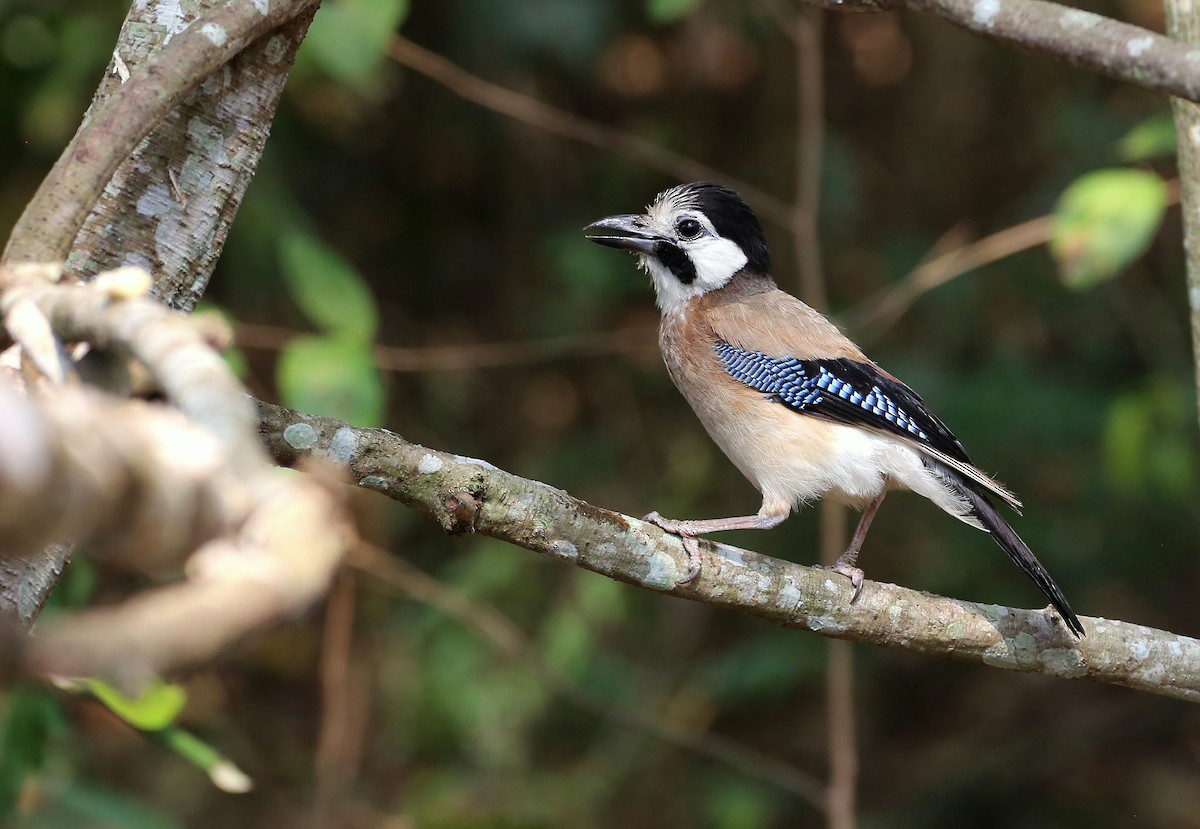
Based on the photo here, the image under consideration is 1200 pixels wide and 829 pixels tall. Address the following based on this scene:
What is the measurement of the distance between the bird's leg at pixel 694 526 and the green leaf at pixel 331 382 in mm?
1027

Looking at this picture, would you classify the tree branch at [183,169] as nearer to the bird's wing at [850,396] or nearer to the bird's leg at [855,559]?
the bird's leg at [855,559]

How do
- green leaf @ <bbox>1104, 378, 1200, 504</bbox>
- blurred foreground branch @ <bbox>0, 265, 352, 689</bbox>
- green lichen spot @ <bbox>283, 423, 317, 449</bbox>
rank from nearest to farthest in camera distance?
blurred foreground branch @ <bbox>0, 265, 352, 689</bbox>
green lichen spot @ <bbox>283, 423, 317, 449</bbox>
green leaf @ <bbox>1104, 378, 1200, 504</bbox>

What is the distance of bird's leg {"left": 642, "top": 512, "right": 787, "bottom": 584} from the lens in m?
2.83

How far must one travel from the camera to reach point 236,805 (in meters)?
6.94

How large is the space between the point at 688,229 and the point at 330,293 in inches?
49.2

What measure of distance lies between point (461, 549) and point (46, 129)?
290cm

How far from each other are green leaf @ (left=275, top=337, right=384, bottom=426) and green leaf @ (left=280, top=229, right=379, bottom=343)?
15 centimetres

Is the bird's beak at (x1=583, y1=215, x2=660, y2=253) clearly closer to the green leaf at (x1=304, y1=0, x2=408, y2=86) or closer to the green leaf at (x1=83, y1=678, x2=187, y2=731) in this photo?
the green leaf at (x1=304, y1=0, x2=408, y2=86)

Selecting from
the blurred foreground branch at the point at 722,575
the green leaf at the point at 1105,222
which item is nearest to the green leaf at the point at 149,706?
the blurred foreground branch at the point at 722,575

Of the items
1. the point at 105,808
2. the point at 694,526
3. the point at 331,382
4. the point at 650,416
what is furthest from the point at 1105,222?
the point at 105,808

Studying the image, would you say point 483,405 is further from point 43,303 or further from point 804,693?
point 43,303

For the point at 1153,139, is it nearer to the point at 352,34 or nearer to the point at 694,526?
the point at 694,526

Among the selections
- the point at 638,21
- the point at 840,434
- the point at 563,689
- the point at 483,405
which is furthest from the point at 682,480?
the point at 840,434

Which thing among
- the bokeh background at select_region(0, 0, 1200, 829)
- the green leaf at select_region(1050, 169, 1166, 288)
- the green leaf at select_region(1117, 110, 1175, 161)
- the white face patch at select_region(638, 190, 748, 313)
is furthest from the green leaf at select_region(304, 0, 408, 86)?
the green leaf at select_region(1117, 110, 1175, 161)
